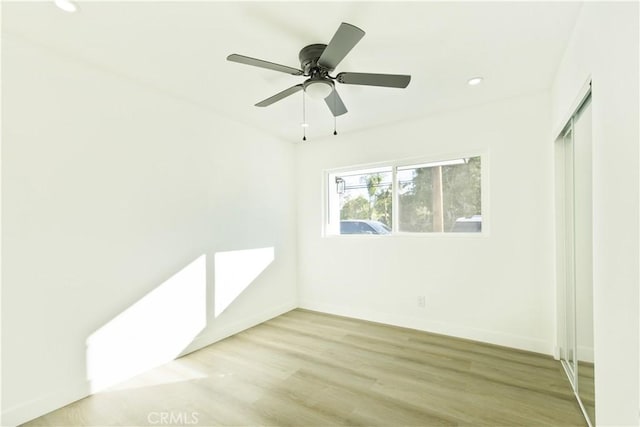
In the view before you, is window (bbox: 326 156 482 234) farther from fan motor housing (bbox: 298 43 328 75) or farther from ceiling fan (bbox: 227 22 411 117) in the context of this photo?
fan motor housing (bbox: 298 43 328 75)

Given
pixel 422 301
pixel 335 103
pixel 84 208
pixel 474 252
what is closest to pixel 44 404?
pixel 84 208

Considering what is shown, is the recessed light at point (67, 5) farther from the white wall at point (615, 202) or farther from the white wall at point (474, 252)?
the white wall at point (474, 252)

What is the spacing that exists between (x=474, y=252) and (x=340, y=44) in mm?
2587

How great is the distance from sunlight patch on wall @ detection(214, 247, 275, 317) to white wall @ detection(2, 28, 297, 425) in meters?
0.10

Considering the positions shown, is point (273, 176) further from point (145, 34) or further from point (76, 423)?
point (76, 423)

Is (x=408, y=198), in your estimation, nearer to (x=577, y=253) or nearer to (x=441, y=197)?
(x=441, y=197)

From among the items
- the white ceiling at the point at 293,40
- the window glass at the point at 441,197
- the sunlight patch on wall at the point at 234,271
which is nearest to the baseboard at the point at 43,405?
the sunlight patch on wall at the point at 234,271

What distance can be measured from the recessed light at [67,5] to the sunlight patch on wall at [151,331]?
215 cm

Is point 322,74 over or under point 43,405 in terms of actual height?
over

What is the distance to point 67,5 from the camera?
1.66 metres

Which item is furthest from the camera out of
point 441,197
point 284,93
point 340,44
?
point 441,197

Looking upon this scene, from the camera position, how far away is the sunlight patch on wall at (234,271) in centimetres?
327

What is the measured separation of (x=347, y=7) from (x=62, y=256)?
260 cm

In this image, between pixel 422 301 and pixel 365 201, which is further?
pixel 365 201
